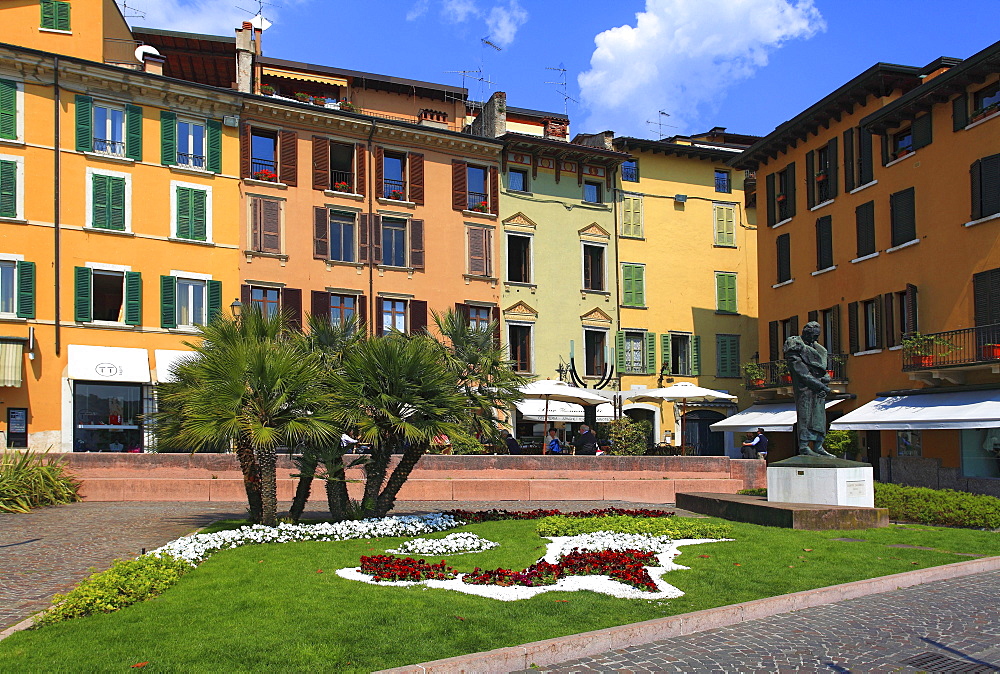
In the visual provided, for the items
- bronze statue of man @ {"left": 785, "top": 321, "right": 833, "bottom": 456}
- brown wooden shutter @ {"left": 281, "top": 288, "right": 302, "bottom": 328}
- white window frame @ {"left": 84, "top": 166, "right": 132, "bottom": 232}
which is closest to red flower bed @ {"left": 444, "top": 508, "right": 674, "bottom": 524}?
bronze statue of man @ {"left": 785, "top": 321, "right": 833, "bottom": 456}

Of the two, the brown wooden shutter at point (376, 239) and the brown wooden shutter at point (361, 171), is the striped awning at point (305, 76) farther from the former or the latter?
the brown wooden shutter at point (376, 239)

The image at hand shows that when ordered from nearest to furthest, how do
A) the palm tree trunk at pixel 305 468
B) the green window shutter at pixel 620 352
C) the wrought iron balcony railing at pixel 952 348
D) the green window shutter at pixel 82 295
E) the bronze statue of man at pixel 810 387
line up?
1. the palm tree trunk at pixel 305 468
2. the bronze statue of man at pixel 810 387
3. the wrought iron balcony railing at pixel 952 348
4. the green window shutter at pixel 82 295
5. the green window shutter at pixel 620 352

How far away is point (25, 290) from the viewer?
3164 cm

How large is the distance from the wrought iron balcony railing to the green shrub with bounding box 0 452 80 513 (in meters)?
24.4

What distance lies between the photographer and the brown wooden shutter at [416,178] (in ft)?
131

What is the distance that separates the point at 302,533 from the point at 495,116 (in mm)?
30495

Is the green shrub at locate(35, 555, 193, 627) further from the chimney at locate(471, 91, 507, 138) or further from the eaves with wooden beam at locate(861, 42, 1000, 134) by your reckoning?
the chimney at locate(471, 91, 507, 138)

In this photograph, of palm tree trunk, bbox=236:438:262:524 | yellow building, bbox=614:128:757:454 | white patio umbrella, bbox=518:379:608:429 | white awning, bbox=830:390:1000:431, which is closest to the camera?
palm tree trunk, bbox=236:438:262:524

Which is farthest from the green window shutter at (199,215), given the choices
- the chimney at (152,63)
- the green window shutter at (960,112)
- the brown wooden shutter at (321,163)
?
the green window shutter at (960,112)

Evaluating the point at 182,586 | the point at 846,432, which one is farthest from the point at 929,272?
the point at 182,586

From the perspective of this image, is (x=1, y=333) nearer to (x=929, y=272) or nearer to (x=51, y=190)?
(x=51, y=190)

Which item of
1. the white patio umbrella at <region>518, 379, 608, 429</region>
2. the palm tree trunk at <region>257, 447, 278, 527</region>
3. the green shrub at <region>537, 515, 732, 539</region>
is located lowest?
the green shrub at <region>537, 515, 732, 539</region>

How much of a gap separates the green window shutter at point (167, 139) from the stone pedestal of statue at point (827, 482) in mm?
25226

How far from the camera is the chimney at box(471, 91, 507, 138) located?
1678 inches
